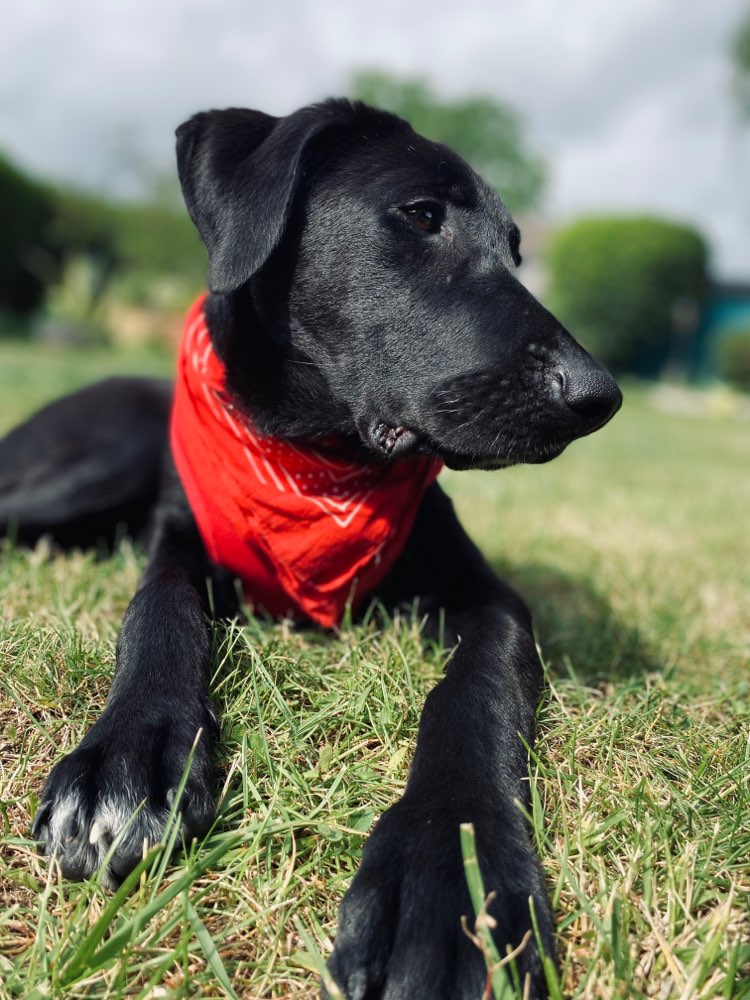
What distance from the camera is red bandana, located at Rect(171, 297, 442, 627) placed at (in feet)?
7.74

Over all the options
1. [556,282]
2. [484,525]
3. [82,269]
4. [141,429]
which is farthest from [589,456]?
[556,282]

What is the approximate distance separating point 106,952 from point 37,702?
662mm

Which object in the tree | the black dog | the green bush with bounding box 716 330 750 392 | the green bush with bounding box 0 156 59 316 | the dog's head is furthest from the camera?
the tree

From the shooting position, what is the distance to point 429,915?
1.25m

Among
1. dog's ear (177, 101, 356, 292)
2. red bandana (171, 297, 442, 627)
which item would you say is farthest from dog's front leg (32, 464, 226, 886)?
dog's ear (177, 101, 356, 292)

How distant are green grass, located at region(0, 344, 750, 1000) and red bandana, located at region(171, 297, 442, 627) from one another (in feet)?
0.54

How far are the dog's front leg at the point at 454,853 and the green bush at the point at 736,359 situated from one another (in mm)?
23396

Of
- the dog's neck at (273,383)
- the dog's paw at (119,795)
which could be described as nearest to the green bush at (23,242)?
the dog's neck at (273,383)

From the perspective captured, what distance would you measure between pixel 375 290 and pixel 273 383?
405 mm

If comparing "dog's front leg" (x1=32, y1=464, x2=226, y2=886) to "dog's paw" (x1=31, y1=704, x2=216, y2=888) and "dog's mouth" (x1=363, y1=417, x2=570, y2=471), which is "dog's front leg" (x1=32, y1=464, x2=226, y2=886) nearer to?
"dog's paw" (x1=31, y1=704, x2=216, y2=888)

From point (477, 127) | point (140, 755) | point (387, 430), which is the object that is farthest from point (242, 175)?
point (477, 127)

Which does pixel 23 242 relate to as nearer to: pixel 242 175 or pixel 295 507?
pixel 242 175

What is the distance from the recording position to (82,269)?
59.3ft

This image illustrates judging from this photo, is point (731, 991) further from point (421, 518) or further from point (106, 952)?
point (421, 518)
